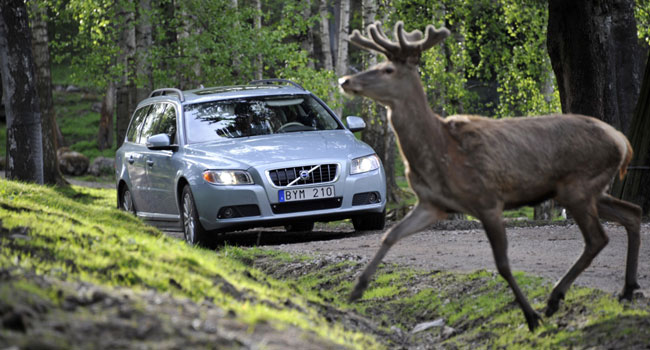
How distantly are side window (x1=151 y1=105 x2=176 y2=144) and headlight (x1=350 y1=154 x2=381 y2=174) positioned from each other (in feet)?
8.46

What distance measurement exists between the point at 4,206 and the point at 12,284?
481 cm

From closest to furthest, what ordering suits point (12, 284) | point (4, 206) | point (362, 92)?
point (12, 284) → point (362, 92) → point (4, 206)

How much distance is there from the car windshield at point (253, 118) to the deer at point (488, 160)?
594 cm

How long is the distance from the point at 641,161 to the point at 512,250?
12.9 feet

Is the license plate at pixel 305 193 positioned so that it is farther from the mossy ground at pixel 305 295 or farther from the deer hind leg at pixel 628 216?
the deer hind leg at pixel 628 216

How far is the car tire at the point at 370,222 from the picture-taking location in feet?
43.2

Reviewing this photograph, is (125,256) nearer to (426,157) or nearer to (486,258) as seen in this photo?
(426,157)

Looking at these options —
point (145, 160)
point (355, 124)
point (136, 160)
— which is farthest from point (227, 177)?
point (136, 160)

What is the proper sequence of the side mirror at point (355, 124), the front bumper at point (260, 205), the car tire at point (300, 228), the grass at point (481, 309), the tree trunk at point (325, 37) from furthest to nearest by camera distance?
the tree trunk at point (325, 37)
the car tire at point (300, 228)
the side mirror at point (355, 124)
the front bumper at point (260, 205)
the grass at point (481, 309)

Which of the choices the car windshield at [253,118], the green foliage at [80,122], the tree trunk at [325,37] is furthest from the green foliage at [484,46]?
the green foliage at [80,122]

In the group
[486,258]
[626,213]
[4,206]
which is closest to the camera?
[626,213]

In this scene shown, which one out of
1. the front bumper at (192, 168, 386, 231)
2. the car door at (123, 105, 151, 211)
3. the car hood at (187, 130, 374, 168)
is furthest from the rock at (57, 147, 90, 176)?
the front bumper at (192, 168, 386, 231)

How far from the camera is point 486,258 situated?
10.7 meters

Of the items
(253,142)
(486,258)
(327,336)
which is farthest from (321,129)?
(327,336)
